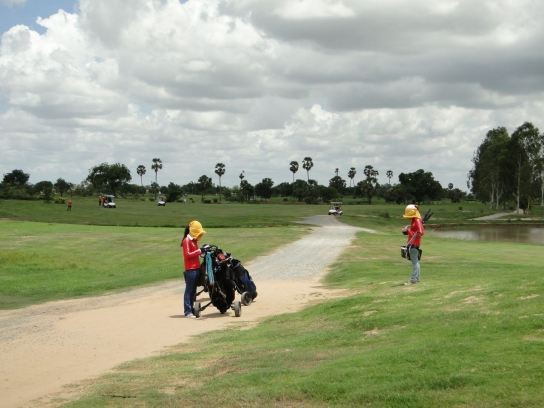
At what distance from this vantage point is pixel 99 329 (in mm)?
14406

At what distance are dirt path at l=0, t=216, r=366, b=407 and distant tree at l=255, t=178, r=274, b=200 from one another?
6592 inches

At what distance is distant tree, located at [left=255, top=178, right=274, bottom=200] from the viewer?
19288 cm

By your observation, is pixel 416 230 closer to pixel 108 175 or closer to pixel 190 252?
pixel 190 252

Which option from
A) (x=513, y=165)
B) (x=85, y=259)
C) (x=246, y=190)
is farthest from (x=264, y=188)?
(x=85, y=259)

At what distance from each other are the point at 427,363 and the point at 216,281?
875 cm

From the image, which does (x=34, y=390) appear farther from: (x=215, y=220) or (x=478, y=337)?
(x=215, y=220)

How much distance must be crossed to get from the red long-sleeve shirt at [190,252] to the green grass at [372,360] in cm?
237

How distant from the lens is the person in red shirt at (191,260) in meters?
15.7

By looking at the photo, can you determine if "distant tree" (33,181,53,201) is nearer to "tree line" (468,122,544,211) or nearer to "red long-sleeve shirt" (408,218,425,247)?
"tree line" (468,122,544,211)

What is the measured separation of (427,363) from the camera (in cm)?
795

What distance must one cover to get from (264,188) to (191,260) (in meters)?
177

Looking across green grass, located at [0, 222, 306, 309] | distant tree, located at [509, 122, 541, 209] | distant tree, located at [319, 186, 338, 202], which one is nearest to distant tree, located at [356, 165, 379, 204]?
distant tree, located at [319, 186, 338, 202]

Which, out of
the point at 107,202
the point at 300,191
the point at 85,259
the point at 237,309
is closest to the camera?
the point at 237,309

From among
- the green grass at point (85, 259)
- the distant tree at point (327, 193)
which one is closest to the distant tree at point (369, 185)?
the distant tree at point (327, 193)
